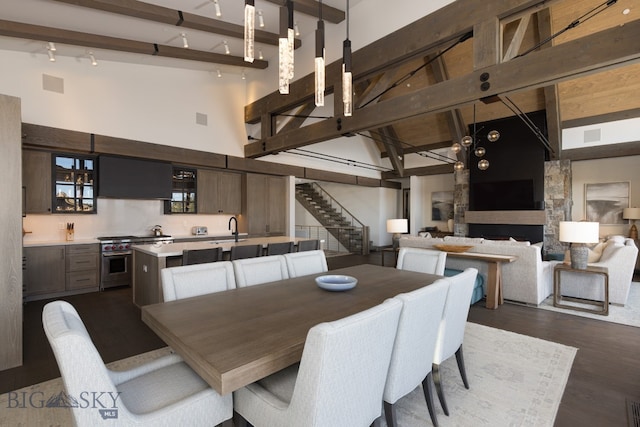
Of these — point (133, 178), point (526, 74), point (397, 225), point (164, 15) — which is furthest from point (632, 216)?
point (133, 178)

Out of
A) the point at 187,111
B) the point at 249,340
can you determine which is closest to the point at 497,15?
the point at 249,340

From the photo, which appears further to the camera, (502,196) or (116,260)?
(502,196)

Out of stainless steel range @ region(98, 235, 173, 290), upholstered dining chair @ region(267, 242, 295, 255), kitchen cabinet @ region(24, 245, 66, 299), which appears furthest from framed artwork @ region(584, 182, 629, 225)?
kitchen cabinet @ region(24, 245, 66, 299)

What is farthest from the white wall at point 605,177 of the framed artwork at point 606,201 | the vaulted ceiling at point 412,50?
the vaulted ceiling at point 412,50

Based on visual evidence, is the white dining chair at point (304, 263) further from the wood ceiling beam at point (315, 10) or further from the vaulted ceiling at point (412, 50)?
the wood ceiling beam at point (315, 10)

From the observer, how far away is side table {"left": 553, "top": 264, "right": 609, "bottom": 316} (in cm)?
400

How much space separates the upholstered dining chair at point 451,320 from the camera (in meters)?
1.94

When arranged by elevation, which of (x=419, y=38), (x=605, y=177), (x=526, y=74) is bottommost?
(x=605, y=177)

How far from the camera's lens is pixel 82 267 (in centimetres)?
512

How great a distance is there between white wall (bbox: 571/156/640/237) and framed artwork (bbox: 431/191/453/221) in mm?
3247

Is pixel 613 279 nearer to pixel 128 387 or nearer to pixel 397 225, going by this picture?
pixel 397 225

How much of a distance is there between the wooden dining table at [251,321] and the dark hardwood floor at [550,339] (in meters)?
1.40

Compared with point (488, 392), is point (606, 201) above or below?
above

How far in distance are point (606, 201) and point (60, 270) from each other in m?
11.6
